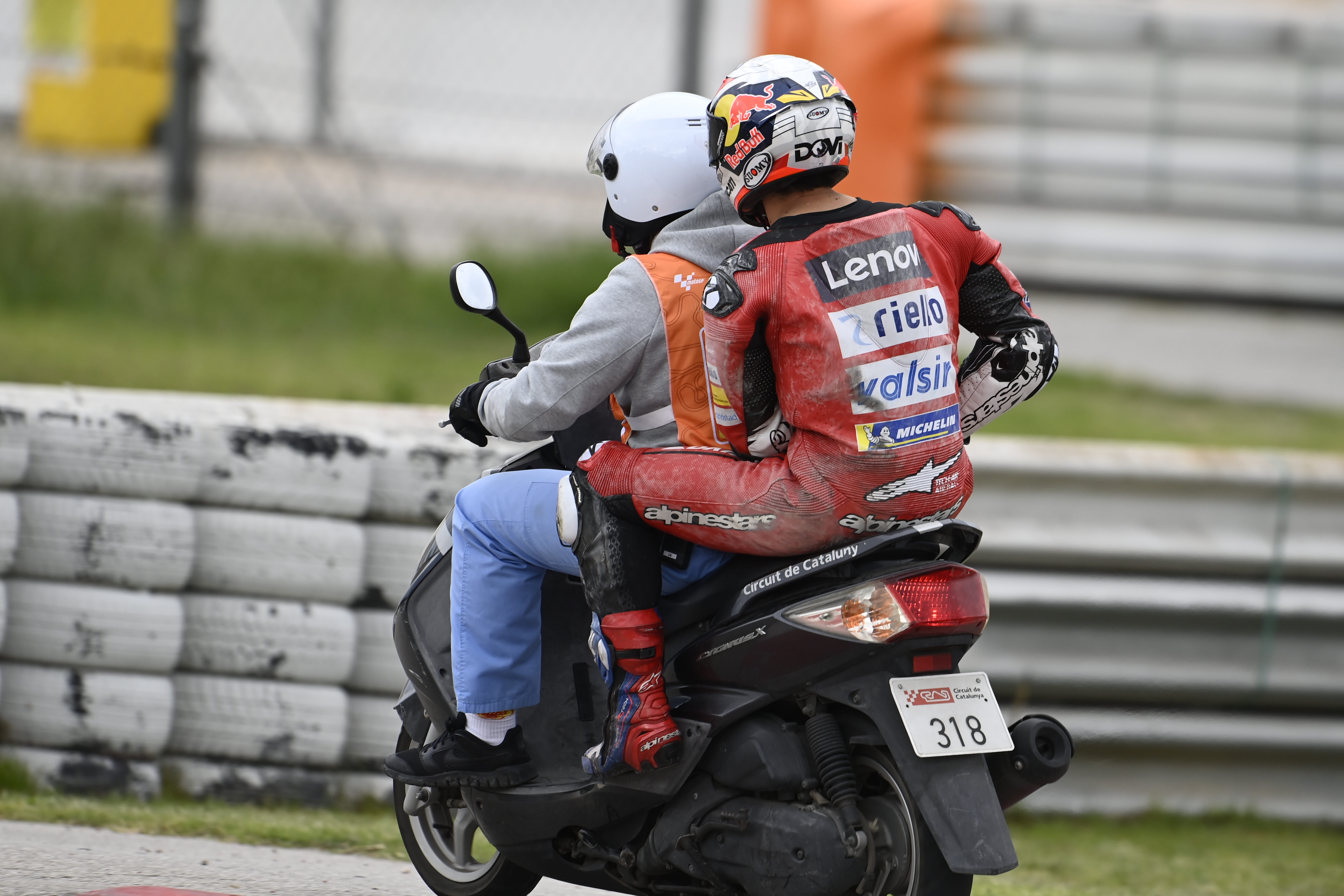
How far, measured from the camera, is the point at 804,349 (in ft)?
9.93

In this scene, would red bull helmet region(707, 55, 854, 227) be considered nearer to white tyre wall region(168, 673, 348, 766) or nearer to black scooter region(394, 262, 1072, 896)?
black scooter region(394, 262, 1072, 896)

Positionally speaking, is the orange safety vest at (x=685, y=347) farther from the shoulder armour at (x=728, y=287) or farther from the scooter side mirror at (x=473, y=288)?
the scooter side mirror at (x=473, y=288)

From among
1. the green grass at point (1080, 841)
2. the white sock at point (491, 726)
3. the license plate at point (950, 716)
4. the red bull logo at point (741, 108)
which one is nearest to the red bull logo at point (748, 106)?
the red bull logo at point (741, 108)

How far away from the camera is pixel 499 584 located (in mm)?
3443

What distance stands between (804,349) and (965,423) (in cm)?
54

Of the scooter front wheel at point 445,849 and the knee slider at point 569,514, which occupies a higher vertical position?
the knee slider at point 569,514

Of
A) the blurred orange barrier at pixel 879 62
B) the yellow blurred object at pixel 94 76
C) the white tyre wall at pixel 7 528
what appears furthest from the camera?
the yellow blurred object at pixel 94 76

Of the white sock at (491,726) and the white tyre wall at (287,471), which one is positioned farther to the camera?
the white tyre wall at (287,471)

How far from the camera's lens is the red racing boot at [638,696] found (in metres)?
3.22

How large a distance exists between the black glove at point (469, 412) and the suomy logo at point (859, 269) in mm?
816

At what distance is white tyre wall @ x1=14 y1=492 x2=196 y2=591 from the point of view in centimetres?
464

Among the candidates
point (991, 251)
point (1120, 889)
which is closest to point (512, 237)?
point (1120, 889)

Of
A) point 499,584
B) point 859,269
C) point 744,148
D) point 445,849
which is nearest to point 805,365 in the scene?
point 859,269

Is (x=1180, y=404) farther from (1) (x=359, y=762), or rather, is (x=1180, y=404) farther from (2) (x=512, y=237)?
(1) (x=359, y=762)
